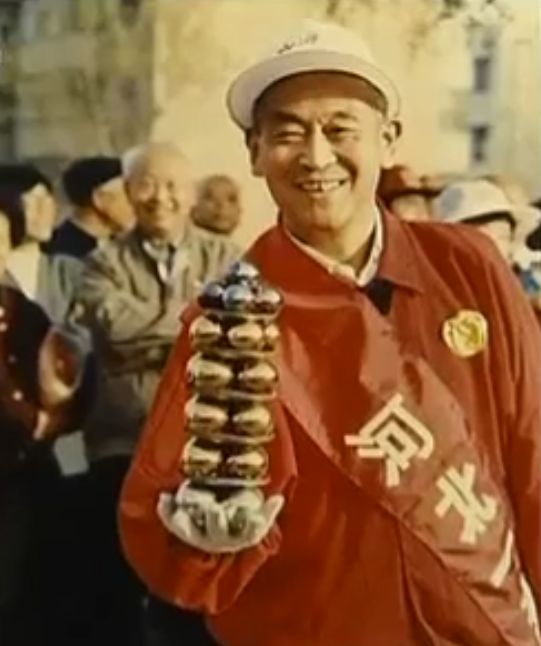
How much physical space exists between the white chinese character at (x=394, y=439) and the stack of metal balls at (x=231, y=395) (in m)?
0.10

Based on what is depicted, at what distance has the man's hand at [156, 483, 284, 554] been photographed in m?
0.87

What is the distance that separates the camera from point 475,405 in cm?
98

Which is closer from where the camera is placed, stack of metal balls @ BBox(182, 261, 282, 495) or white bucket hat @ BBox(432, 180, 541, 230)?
stack of metal balls @ BBox(182, 261, 282, 495)

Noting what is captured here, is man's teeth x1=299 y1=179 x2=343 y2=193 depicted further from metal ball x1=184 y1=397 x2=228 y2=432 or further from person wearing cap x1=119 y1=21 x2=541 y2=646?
metal ball x1=184 y1=397 x2=228 y2=432

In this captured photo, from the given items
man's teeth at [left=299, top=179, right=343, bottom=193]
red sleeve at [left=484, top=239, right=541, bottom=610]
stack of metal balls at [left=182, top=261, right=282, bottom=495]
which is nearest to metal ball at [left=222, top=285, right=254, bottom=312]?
stack of metal balls at [left=182, top=261, right=282, bottom=495]

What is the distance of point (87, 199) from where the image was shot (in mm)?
1022

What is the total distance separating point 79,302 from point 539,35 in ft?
1.31

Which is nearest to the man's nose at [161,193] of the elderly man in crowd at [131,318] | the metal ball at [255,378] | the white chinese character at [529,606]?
the elderly man in crowd at [131,318]

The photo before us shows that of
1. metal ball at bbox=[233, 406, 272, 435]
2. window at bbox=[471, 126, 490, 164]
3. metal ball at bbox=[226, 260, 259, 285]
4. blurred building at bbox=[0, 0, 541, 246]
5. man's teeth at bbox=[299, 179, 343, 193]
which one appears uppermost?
blurred building at bbox=[0, 0, 541, 246]

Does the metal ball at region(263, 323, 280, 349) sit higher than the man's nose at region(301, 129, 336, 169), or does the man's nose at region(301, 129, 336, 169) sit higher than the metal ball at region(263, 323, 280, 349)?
the man's nose at region(301, 129, 336, 169)

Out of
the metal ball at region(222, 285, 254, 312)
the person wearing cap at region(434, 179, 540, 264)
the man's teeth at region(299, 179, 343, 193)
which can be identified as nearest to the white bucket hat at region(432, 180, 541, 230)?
the person wearing cap at region(434, 179, 540, 264)

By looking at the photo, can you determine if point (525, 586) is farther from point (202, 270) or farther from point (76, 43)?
point (76, 43)

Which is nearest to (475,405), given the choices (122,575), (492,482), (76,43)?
(492,482)

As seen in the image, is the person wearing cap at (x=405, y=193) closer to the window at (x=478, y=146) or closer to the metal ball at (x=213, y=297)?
the window at (x=478, y=146)
